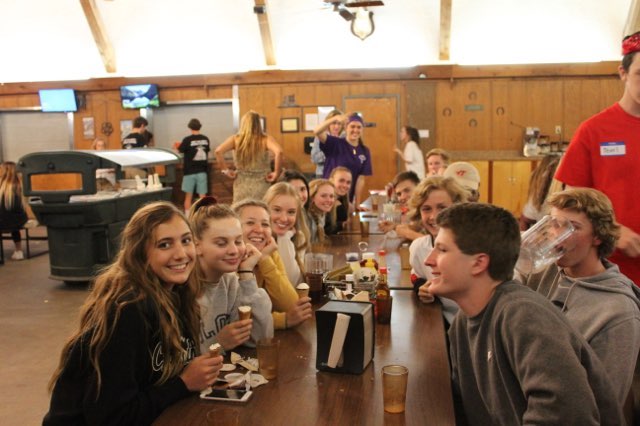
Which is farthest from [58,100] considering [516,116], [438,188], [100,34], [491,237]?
[491,237]

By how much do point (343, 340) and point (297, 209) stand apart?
65.7 inches

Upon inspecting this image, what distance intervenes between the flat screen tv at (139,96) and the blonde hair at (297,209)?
28.5 ft

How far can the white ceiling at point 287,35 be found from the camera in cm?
1068

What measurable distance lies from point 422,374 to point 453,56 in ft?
32.5

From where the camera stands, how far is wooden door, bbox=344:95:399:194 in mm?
11133

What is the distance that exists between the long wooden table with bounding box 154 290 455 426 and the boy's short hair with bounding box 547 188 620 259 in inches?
26.0

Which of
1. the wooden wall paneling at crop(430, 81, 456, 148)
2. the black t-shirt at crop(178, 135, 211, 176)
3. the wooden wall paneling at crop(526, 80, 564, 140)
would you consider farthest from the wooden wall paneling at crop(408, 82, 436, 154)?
the black t-shirt at crop(178, 135, 211, 176)

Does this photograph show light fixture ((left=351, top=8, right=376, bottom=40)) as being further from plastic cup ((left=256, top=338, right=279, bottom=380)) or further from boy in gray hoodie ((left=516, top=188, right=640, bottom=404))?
plastic cup ((left=256, top=338, right=279, bottom=380))

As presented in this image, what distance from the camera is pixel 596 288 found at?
1.98m

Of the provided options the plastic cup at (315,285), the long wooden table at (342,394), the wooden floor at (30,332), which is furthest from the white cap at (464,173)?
the wooden floor at (30,332)

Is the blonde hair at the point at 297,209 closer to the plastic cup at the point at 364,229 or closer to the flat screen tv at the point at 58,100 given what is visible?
the plastic cup at the point at 364,229

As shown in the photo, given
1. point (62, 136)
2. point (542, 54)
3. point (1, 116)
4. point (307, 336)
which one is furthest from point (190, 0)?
point (307, 336)

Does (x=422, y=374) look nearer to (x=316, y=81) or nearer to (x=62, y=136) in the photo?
(x=316, y=81)

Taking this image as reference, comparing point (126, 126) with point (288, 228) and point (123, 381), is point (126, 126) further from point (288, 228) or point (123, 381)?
point (123, 381)
